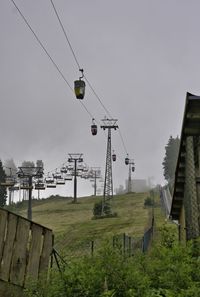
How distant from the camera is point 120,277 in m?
6.32

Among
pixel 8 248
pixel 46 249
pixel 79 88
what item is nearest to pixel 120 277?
pixel 8 248

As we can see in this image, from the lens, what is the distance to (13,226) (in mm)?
9273

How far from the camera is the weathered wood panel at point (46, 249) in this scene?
9703 millimetres

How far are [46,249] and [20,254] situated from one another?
770mm

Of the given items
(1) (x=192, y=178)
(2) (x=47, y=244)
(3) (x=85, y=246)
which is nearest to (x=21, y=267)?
(2) (x=47, y=244)

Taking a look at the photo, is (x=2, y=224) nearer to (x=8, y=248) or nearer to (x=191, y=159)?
(x=8, y=248)

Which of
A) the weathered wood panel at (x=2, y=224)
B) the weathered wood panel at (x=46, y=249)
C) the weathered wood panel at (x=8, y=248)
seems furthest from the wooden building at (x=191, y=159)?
the weathered wood panel at (x=2, y=224)

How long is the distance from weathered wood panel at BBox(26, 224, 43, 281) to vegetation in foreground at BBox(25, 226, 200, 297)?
7.73ft

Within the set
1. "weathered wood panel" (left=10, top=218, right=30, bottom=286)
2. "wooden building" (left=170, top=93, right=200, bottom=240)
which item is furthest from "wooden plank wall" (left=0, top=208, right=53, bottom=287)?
"wooden building" (left=170, top=93, right=200, bottom=240)

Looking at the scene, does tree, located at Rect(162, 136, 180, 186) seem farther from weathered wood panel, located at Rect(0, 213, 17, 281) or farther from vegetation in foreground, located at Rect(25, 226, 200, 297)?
vegetation in foreground, located at Rect(25, 226, 200, 297)

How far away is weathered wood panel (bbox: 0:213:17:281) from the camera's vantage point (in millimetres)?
8969

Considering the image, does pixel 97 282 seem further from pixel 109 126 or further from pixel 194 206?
pixel 109 126

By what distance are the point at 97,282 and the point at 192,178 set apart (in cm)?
437

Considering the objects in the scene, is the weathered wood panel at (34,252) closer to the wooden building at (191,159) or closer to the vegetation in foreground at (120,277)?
the vegetation in foreground at (120,277)
